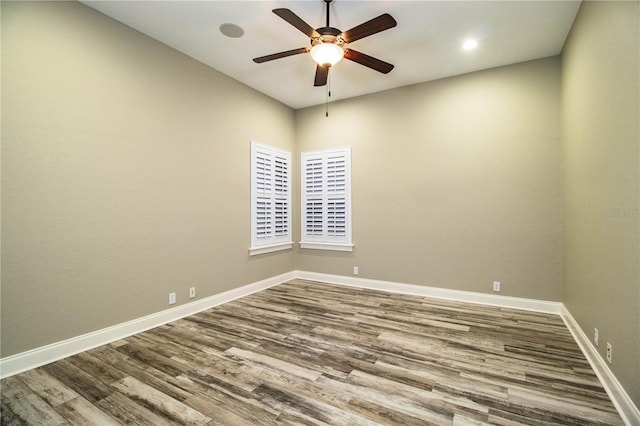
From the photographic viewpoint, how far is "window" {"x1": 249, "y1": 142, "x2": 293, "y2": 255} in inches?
175

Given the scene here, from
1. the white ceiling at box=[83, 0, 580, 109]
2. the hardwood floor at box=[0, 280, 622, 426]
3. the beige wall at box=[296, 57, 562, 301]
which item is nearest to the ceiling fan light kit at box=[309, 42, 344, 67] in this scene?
the white ceiling at box=[83, 0, 580, 109]

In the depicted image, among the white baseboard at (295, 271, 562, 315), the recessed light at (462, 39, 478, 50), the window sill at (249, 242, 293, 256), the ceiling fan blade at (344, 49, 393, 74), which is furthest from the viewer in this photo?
the window sill at (249, 242, 293, 256)

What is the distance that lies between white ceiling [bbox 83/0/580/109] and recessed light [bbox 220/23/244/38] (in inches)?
2.3

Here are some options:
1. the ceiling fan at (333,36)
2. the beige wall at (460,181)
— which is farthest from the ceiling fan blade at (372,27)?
the beige wall at (460,181)

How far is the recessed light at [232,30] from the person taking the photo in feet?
9.60

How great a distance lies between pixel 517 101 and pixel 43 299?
5412 millimetres

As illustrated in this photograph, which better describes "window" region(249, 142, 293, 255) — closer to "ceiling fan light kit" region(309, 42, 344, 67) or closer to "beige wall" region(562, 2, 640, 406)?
"ceiling fan light kit" region(309, 42, 344, 67)

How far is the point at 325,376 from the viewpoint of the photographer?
213 centimetres

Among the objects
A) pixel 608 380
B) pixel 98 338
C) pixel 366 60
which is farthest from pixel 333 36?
pixel 98 338

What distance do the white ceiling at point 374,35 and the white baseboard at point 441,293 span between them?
3023 millimetres

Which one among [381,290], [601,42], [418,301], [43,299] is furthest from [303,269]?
[601,42]

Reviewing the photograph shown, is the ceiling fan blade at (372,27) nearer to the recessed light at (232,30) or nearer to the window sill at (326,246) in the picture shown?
the recessed light at (232,30)

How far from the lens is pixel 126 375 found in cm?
216

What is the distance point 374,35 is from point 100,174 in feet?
10.2
